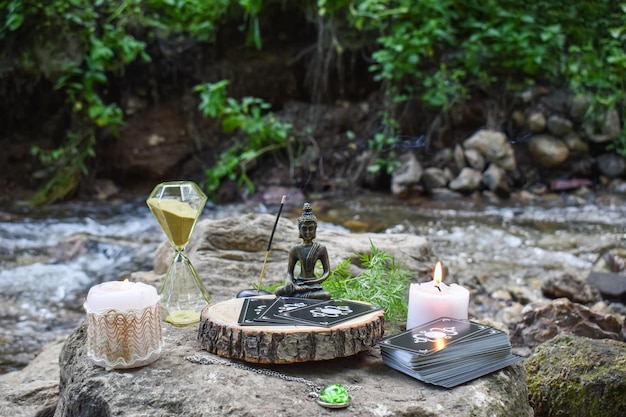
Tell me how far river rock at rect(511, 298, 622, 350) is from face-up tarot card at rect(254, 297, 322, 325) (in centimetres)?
157

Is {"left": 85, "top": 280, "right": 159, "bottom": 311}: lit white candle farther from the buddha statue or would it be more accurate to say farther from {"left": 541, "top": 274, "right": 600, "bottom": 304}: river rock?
{"left": 541, "top": 274, "right": 600, "bottom": 304}: river rock

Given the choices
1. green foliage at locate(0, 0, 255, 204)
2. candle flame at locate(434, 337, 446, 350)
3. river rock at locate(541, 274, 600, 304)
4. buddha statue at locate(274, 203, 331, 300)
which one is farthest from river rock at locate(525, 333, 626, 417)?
green foliage at locate(0, 0, 255, 204)

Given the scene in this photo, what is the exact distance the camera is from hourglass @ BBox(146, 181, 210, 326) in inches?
83.4

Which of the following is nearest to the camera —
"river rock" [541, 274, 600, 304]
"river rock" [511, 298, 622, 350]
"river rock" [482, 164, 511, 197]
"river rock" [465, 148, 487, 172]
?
"river rock" [511, 298, 622, 350]

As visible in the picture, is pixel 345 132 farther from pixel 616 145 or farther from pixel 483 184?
pixel 616 145

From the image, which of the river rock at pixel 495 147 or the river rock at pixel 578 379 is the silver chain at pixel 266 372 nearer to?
the river rock at pixel 578 379

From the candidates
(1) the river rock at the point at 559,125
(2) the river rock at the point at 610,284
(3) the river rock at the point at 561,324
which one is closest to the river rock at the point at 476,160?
(1) the river rock at the point at 559,125

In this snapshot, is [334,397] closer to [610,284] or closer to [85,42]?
[610,284]

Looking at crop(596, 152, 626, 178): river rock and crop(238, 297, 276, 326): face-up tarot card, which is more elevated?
crop(596, 152, 626, 178): river rock

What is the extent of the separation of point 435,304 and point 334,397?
1.93ft

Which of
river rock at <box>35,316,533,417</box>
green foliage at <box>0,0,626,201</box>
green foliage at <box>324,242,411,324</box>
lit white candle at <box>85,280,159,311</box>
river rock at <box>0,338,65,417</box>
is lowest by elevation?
river rock at <box>0,338,65,417</box>

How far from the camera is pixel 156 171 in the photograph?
27.0ft

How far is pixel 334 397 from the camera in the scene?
154 cm

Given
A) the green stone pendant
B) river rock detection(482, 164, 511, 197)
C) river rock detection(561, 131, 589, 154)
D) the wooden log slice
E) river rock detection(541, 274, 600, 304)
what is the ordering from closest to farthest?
the green stone pendant, the wooden log slice, river rock detection(541, 274, 600, 304), river rock detection(482, 164, 511, 197), river rock detection(561, 131, 589, 154)
